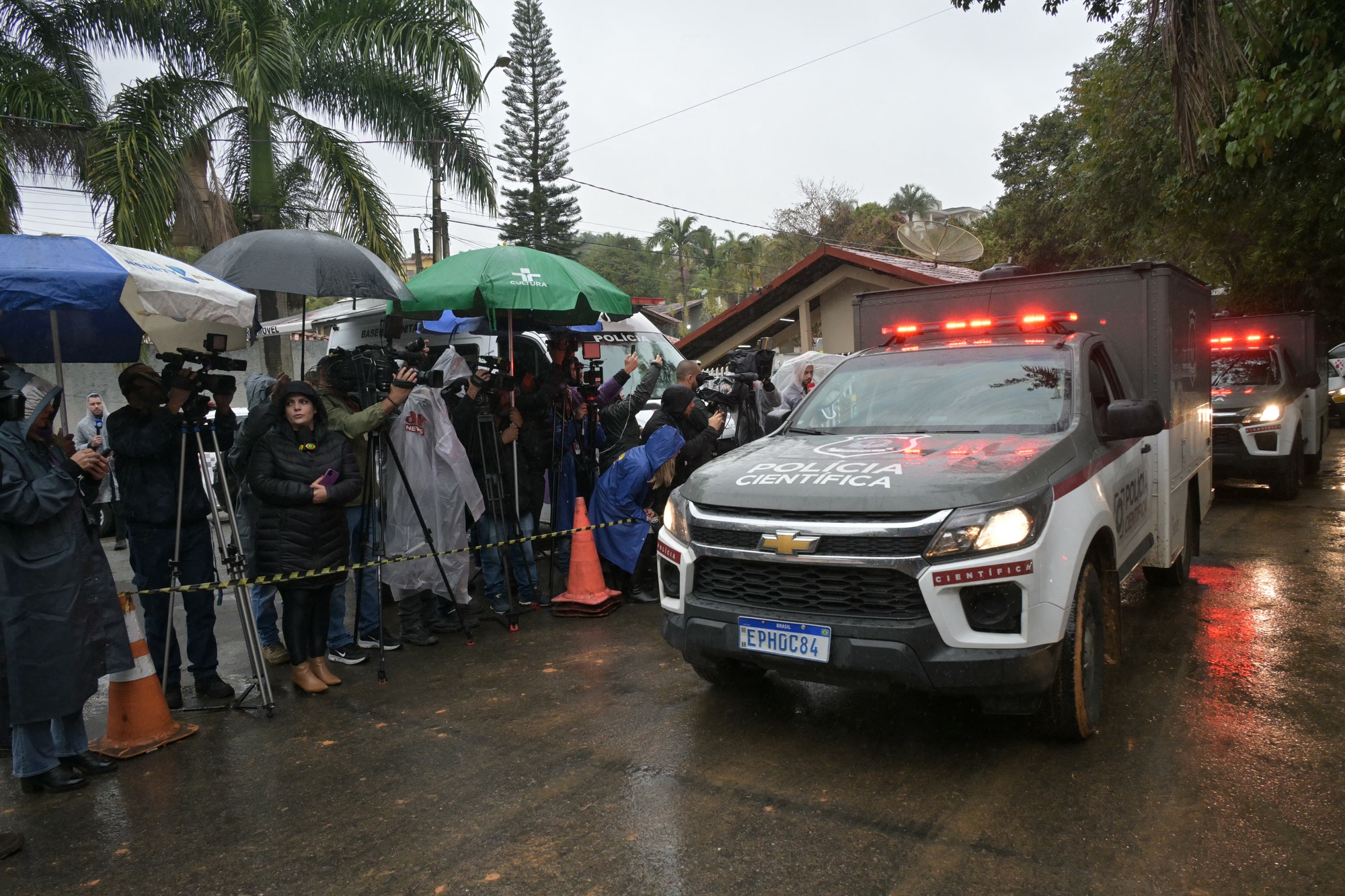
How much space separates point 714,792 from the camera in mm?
3750

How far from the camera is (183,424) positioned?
16.9 feet

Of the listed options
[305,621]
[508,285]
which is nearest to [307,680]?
[305,621]

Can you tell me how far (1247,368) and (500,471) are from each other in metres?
9.60

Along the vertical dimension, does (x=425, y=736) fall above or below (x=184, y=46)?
below

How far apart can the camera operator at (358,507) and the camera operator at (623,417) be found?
2.26 metres

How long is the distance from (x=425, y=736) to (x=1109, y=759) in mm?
3192

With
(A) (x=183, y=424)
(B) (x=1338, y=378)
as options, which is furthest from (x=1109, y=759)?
(B) (x=1338, y=378)

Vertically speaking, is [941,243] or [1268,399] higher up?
[941,243]

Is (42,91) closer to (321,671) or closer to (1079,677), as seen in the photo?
(321,671)

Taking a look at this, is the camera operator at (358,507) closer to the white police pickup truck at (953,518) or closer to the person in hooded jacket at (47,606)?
the person in hooded jacket at (47,606)

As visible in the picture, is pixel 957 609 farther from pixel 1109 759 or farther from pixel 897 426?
pixel 897 426

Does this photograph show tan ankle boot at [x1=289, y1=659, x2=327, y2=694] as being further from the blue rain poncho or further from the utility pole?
the utility pole

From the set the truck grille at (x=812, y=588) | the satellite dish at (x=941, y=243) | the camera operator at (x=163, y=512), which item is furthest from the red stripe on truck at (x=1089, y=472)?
the satellite dish at (x=941, y=243)

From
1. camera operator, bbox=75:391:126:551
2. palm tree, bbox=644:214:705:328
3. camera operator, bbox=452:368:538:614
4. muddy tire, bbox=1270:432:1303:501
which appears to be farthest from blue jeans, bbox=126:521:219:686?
palm tree, bbox=644:214:705:328
